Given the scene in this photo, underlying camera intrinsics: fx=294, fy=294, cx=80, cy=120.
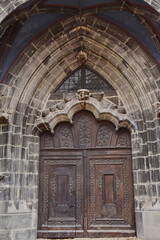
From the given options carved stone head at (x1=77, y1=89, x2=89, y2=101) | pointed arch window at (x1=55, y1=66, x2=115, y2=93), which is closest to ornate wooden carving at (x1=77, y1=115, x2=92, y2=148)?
carved stone head at (x1=77, y1=89, x2=89, y2=101)

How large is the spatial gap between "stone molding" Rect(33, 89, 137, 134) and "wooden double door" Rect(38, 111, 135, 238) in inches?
7.7

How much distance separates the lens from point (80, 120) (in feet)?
23.3

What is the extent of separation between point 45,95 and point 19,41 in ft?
4.51

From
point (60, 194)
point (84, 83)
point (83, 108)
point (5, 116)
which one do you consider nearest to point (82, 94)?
point (83, 108)

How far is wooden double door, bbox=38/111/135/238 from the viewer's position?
651 cm

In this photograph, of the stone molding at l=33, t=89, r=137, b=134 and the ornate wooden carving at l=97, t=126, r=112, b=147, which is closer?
the stone molding at l=33, t=89, r=137, b=134

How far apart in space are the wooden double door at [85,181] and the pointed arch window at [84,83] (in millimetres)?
683

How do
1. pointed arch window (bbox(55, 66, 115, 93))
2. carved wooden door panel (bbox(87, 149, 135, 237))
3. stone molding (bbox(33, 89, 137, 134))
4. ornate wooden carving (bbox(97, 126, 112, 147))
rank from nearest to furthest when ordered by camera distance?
carved wooden door panel (bbox(87, 149, 135, 237)) → stone molding (bbox(33, 89, 137, 134)) → ornate wooden carving (bbox(97, 126, 112, 147)) → pointed arch window (bbox(55, 66, 115, 93))

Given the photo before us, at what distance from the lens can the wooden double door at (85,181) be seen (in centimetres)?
651

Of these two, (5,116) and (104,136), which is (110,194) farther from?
(5,116)

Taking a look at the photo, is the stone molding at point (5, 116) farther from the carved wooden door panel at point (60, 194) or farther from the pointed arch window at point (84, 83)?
the pointed arch window at point (84, 83)

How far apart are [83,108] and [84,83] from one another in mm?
695

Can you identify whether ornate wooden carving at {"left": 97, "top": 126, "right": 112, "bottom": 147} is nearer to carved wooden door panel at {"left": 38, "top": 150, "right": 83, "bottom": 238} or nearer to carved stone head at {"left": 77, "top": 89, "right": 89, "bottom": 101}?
carved wooden door panel at {"left": 38, "top": 150, "right": 83, "bottom": 238}

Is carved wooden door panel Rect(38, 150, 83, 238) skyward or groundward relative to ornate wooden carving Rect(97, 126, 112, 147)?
groundward
